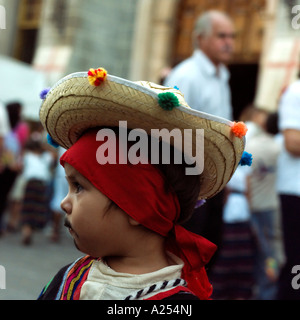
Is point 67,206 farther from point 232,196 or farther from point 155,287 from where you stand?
point 232,196

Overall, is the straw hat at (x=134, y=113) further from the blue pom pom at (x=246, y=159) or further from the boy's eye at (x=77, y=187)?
the boy's eye at (x=77, y=187)

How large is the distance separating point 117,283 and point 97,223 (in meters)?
0.17

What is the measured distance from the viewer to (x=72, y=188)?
6.00 feet

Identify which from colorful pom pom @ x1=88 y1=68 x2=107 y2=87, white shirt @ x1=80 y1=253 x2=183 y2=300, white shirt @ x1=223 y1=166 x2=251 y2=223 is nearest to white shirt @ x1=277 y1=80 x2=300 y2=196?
white shirt @ x1=223 y1=166 x2=251 y2=223

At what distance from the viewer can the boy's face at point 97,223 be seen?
1756mm

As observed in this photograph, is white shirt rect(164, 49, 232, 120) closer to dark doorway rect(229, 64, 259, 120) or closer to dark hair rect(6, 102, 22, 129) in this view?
dark hair rect(6, 102, 22, 129)

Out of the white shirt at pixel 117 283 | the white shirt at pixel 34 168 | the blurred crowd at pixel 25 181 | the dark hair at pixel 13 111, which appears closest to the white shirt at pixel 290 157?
the white shirt at pixel 117 283

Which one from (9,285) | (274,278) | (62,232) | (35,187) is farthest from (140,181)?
(62,232)

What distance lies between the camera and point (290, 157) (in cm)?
389

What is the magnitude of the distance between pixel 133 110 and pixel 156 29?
11414mm

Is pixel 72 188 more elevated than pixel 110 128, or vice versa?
pixel 110 128

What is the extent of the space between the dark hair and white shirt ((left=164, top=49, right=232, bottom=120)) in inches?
150

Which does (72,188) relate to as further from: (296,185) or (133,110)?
(296,185)

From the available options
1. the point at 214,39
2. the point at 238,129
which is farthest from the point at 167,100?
the point at 214,39
